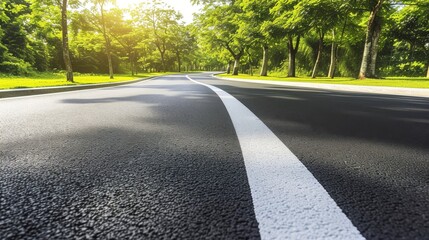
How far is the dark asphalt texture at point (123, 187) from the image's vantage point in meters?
0.86

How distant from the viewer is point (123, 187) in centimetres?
122

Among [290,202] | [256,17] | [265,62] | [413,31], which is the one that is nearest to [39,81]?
[290,202]

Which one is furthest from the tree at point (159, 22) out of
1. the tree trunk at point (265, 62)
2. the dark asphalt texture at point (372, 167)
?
the dark asphalt texture at point (372, 167)

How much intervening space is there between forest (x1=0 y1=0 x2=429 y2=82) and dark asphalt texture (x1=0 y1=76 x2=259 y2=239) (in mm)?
13898

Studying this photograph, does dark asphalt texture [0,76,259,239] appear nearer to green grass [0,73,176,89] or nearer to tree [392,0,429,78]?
green grass [0,73,176,89]

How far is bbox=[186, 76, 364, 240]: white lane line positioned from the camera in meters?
0.84

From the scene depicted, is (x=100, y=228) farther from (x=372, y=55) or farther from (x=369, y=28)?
(x=372, y=55)

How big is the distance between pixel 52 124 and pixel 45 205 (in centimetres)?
238

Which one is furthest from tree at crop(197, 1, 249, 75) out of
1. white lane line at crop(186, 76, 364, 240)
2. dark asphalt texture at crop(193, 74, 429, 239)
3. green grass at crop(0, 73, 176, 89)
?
white lane line at crop(186, 76, 364, 240)

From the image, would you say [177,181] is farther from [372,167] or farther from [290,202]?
[372,167]

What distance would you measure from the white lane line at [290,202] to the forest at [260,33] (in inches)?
588

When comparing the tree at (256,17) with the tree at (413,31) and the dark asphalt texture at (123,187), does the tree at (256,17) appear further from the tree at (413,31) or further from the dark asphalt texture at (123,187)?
the dark asphalt texture at (123,187)

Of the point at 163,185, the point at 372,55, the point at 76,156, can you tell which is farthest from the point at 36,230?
the point at 372,55

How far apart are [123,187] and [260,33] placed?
2453 cm
